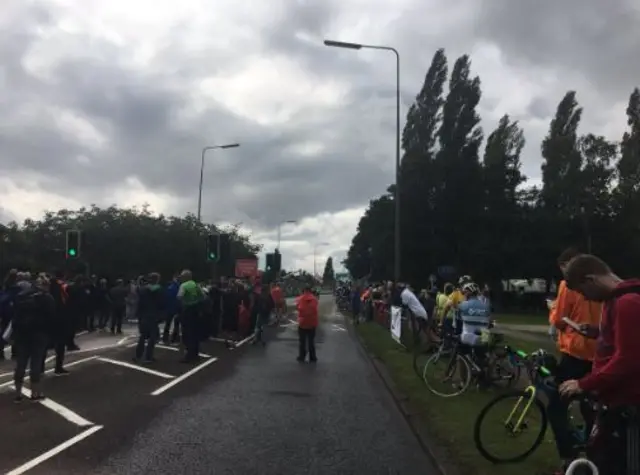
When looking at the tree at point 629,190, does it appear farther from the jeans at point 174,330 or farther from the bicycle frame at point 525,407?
the bicycle frame at point 525,407

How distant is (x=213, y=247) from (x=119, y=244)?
31.3 m

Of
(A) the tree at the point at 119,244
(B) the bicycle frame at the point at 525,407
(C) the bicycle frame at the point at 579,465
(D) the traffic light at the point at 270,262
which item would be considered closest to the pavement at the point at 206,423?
(B) the bicycle frame at the point at 525,407

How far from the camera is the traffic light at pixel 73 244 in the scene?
73.0ft

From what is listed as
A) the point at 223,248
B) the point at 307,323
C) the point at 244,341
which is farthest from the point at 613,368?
the point at 223,248

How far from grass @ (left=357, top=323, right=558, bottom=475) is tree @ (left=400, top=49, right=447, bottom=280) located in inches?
1844

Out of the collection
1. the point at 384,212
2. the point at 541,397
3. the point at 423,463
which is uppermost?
the point at 384,212

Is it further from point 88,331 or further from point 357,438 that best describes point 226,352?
point 357,438

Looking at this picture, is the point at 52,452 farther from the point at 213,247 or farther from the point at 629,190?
the point at 629,190

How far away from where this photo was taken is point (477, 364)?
1120cm

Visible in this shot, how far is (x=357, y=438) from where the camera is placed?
8.30 m

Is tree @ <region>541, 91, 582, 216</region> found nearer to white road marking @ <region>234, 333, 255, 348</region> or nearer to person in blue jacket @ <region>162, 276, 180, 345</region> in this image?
white road marking @ <region>234, 333, 255, 348</region>

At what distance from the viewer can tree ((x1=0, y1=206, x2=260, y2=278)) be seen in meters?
53.7

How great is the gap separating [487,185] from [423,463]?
58876 millimetres

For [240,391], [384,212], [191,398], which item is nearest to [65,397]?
[191,398]
